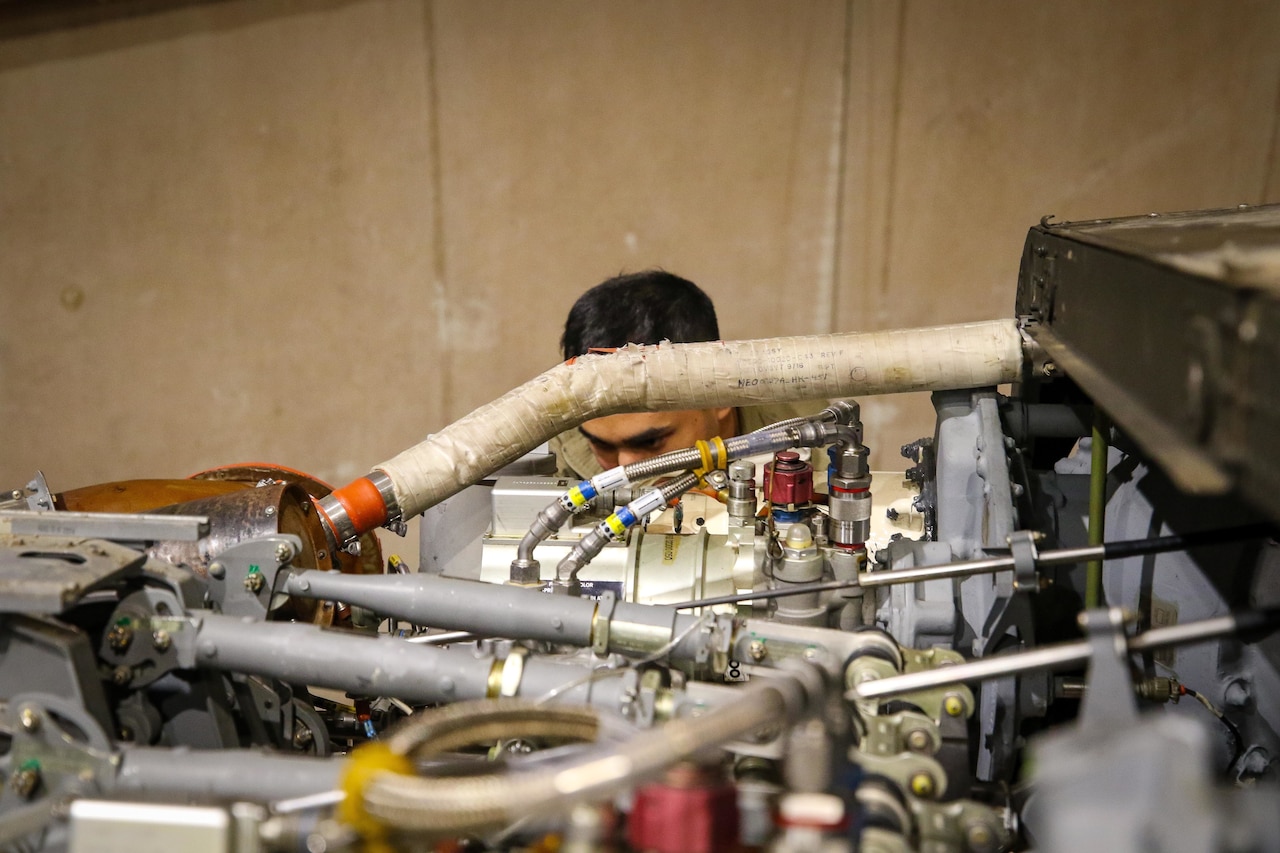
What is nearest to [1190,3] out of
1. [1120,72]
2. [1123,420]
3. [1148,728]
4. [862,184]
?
[1120,72]

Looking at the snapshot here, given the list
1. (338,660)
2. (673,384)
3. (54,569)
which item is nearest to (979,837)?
(338,660)

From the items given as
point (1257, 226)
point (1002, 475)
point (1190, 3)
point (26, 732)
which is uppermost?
point (1190, 3)

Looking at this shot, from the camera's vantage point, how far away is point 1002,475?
155cm

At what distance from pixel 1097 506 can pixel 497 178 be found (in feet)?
10.1

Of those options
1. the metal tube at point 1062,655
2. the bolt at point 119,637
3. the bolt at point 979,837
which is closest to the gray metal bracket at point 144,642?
the bolt at point 119,637

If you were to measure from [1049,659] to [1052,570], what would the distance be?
2.08ft

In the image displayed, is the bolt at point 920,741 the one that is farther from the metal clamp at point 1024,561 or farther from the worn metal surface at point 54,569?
the worn metal surface at point 54,569

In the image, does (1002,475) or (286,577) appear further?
(1002,475)

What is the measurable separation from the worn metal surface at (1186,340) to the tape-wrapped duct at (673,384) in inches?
11.3

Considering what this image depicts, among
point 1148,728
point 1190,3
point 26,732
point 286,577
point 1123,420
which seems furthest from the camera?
point 1190,3

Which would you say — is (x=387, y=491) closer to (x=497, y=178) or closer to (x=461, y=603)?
(x=461, y=603)

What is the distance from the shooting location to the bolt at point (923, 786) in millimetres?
1146

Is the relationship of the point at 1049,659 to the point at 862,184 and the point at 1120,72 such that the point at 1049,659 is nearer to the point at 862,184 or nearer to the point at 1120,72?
the point at 862,184

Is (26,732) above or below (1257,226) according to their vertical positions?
below
